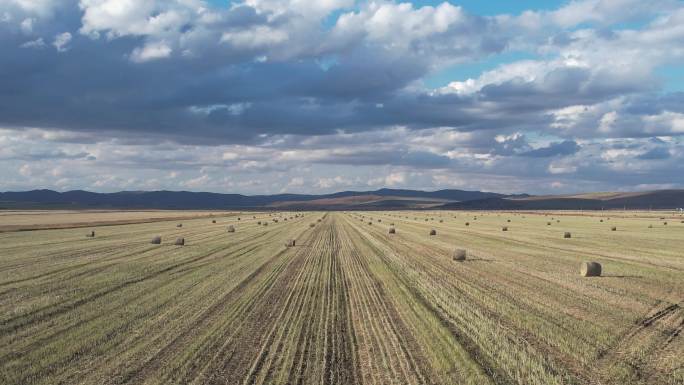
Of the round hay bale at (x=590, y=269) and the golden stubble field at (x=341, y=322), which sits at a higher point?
the round hay bale at (x=590, y=269)

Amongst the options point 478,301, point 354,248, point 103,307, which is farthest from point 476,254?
point 103,307

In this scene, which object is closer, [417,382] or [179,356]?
[417,382]

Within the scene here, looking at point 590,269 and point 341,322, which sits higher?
point 590,269

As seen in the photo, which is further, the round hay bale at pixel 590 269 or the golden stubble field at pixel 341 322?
the round hay bale at pixel 590 269

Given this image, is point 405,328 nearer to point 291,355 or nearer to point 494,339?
point 494,339

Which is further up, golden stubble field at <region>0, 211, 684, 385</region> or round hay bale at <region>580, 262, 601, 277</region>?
round hay bale at <region>580, 262, 601, 277</region>

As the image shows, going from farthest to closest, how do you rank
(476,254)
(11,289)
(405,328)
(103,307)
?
(476,254)
(11,289)
(103,307)
(405,328)

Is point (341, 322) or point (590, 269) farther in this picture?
point (590, 269)

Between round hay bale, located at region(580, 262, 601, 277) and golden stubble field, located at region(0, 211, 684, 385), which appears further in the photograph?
round hay bale, located at region(580, 262, 601, 277)
